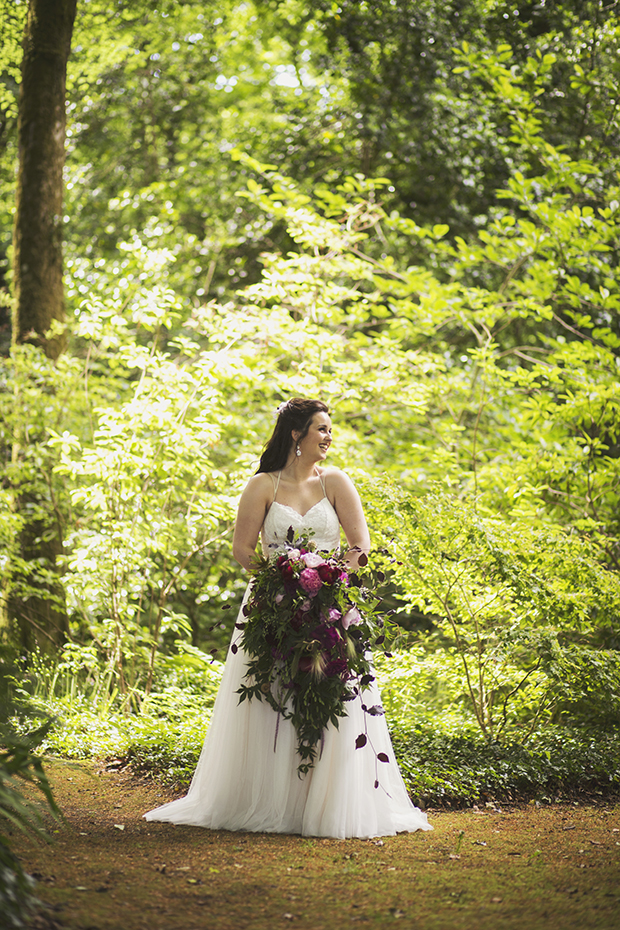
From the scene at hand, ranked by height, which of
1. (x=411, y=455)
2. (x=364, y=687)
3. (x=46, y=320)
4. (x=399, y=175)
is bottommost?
(x=364, y=687)

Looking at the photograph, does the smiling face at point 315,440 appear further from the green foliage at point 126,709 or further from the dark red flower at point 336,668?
the green foliage at point 126,709

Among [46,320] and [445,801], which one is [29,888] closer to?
[445,801]

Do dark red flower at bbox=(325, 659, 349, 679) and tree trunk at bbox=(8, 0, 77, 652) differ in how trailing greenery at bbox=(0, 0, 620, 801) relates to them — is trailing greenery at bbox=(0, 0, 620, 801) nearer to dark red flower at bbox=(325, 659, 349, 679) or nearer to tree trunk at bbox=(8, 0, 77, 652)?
tree trunk at bbox=(8, 0, 77, 652)

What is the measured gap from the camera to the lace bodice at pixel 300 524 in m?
4.21

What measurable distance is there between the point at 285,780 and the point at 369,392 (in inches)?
173

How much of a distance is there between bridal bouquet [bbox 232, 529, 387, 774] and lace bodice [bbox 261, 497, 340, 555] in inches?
6.6

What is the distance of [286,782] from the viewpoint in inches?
152

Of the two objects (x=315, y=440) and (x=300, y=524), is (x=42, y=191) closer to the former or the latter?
(x=315, y=440)

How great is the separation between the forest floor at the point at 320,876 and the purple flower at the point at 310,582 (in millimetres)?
1169

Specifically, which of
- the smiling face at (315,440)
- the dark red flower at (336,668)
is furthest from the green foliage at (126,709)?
the smiling face at (315,440)

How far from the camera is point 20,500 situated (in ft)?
23.9

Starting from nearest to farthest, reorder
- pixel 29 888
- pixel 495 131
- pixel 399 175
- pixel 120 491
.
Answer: pixel 29 888 → pixel 120 491 → pixel 495 131 → pixel 399 175

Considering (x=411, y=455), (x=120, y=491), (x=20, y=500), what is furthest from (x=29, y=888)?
(x=411, y=455)

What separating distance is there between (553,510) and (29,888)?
5670mm
